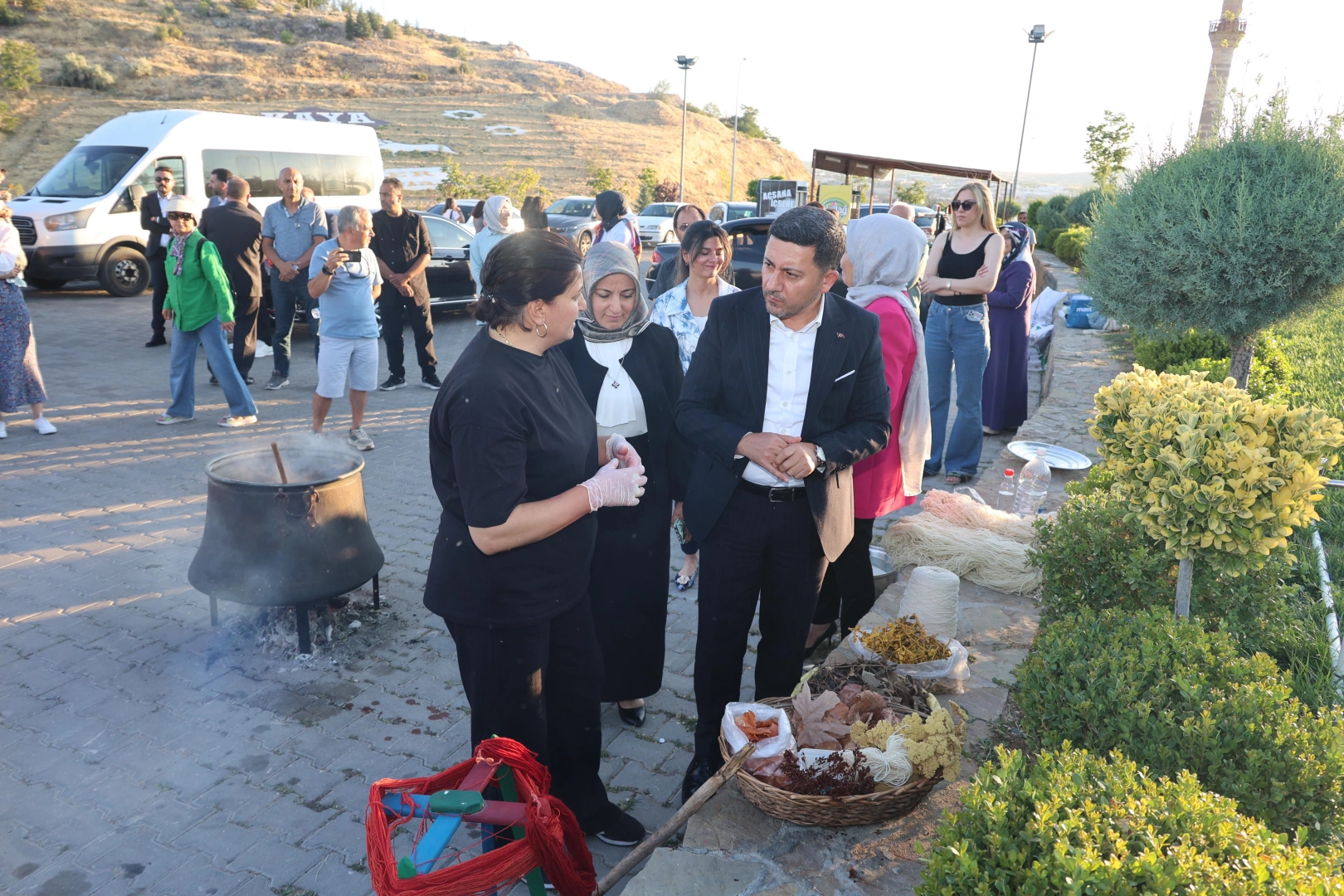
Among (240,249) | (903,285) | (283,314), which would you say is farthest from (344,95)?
(903,285)

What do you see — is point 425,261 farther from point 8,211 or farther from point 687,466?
point 687,466

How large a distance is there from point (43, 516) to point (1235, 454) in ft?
22.2

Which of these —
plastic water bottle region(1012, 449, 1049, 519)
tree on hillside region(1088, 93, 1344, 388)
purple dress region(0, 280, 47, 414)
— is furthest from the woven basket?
purple dress region(0, 280, 47, 414)

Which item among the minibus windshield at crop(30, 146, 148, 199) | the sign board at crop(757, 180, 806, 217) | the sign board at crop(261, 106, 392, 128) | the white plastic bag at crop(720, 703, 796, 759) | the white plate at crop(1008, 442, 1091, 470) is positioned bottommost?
the white plastic bag at crop(720, 703, 796, 759)

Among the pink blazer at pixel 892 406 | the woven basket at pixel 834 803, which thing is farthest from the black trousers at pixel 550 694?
the pink blazer at pixel 892 406

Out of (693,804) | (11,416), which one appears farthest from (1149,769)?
(11,416)

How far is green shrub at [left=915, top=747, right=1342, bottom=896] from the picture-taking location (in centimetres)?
160

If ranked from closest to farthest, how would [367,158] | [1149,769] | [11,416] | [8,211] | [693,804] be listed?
1. [1149,769]
2. [693,804]
3. [8,211]
4. [11,416]
5. [367,158]

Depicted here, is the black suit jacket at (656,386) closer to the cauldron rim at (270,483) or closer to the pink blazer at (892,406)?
the pink blazer at (892,406)

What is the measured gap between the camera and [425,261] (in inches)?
366

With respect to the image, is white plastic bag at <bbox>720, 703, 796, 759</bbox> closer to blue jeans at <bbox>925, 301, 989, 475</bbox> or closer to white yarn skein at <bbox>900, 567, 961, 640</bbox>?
white yarn skein at <bbox>900, 567, 961, 640</bbox>

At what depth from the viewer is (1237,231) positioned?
5762mm

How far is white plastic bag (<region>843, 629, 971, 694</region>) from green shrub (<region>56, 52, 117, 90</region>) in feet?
177

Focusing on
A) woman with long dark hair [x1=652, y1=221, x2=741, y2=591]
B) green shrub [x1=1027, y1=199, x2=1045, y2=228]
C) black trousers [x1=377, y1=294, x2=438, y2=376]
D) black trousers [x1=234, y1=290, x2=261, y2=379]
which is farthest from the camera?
green shrub [x1=1027, y1=199, x2=1045, y2=228]
